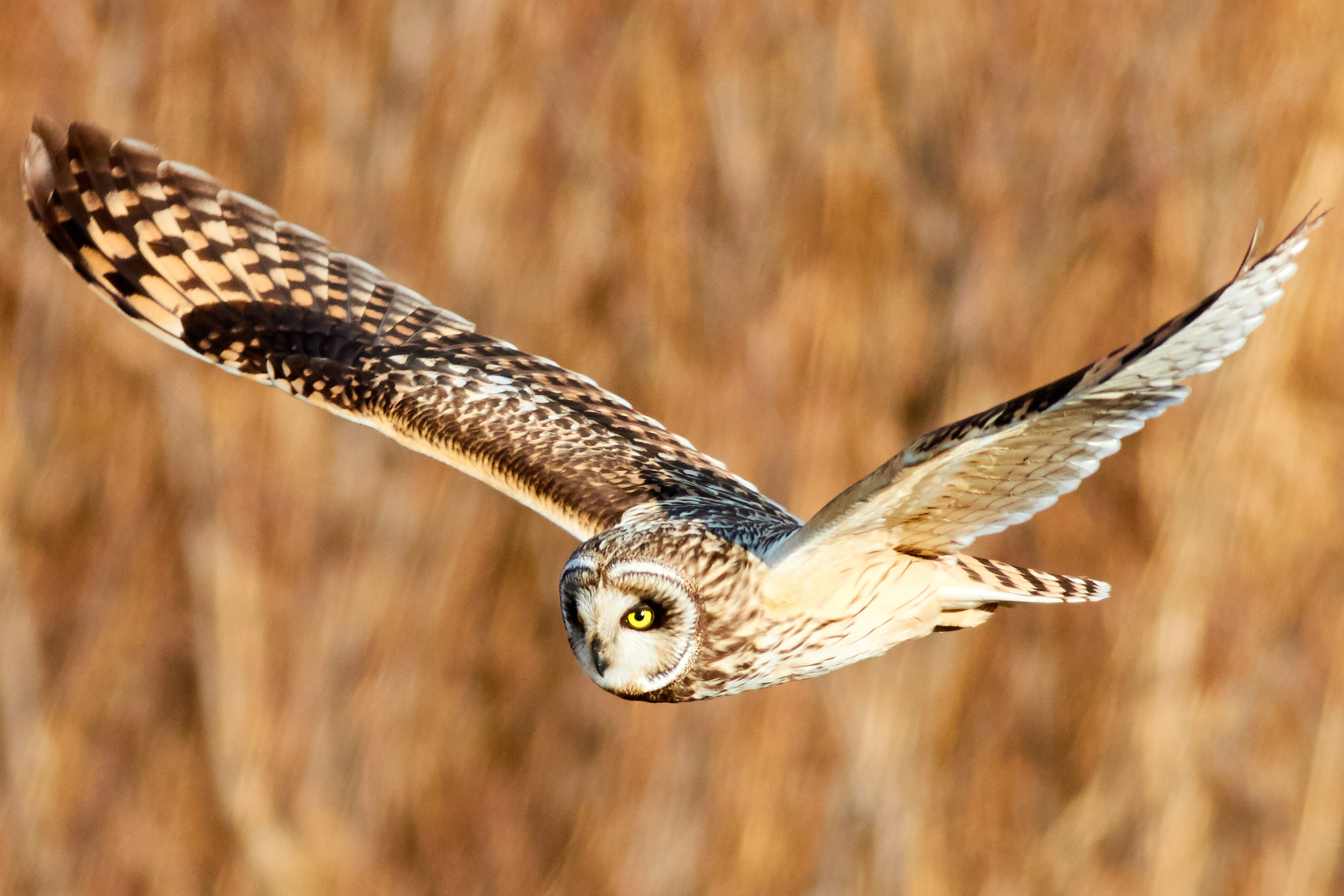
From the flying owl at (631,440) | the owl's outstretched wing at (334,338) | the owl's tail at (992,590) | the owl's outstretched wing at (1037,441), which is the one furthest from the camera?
the owl's outstretched wing at (334,338)

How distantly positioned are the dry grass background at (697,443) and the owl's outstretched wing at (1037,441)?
9.85 feet

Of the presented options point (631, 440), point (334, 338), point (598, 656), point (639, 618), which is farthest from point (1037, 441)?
point (334, 338)

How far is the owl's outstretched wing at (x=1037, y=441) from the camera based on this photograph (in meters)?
2.08

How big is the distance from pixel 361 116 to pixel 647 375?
1488mm

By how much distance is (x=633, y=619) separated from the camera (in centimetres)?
269

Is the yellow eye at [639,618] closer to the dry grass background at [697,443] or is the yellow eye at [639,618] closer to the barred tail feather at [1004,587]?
the barred tail feather at [1004,587]

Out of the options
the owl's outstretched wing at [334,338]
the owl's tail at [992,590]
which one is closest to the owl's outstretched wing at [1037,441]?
the owl's tail at [992,590]

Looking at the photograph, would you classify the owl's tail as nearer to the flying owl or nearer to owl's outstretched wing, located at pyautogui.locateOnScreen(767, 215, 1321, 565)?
the flying owl

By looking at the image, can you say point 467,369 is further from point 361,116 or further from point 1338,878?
point 1338,878

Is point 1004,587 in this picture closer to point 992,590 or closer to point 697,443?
point 992,590

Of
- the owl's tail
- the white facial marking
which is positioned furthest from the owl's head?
the owl's tail

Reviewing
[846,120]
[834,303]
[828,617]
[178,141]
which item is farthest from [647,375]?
[828,617]

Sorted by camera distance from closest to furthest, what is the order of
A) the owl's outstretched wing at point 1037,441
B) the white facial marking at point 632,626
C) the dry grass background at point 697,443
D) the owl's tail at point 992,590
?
the owl's outstretched wing at point 1037,441, the white facial marking at point 632,626, the owl's tail at point 992,590, the dry grass background at point 697,443

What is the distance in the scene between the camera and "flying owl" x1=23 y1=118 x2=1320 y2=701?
91.2 inches
